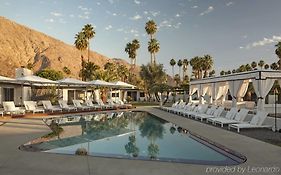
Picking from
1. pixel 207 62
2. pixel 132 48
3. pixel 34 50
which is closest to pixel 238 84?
pixel 207 62

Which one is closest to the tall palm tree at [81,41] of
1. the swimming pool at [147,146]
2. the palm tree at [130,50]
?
the palm tree at [130,50]

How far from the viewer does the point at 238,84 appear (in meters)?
18.8

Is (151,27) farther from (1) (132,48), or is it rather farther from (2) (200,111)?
(2) (200,111)

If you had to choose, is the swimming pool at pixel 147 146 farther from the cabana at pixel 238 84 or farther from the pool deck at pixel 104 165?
the cabana at pixel 238 84

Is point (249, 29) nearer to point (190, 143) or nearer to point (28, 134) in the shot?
point (190, 143)

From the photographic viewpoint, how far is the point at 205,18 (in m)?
27.1

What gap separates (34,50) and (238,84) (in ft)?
327

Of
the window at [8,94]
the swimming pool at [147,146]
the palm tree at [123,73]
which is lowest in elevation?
the swimming pool at [147,146]

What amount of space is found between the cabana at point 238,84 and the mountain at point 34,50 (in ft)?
239

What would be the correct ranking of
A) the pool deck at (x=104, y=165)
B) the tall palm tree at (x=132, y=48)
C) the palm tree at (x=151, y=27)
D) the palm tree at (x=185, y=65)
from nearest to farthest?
the pool deck at (x=104, y=165) → the palm tree at (x=151, y=27) → the tall palm tree at (x=132, y=48) → the palm tree at (x=185, y=65)

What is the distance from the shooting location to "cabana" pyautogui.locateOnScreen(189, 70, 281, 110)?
51.6 ft

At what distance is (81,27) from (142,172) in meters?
37.8

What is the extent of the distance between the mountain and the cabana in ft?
239

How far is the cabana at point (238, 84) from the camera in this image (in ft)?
51.6
